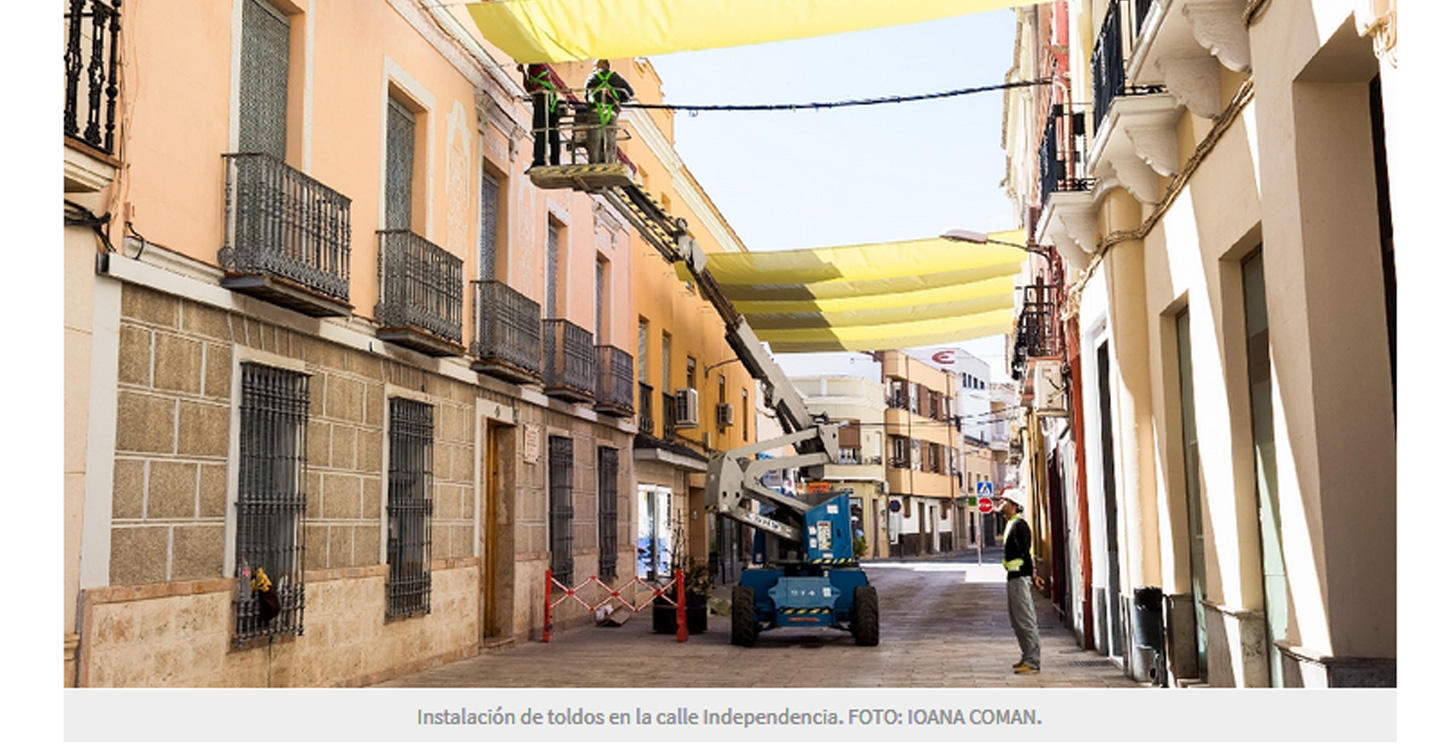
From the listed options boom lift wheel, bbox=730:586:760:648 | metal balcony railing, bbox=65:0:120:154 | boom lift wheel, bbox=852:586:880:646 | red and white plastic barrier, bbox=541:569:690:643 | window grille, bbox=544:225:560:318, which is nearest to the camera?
metal balcony railing, bbox=65:0:120:154

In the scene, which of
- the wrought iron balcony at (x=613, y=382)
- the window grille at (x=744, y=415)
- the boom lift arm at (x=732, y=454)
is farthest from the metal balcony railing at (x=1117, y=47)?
the window grille at (x=744, y=415)

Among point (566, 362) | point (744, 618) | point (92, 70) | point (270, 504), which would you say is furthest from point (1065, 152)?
point (92, 70)

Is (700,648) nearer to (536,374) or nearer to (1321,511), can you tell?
(536,374)

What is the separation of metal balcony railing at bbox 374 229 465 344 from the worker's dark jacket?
5824mm

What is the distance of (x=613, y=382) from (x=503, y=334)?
4.92m

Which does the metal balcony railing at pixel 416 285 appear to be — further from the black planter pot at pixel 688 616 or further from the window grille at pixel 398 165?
the black planter pot at pixel 688 616

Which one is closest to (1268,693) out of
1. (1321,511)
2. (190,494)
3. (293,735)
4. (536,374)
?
(1321,511)

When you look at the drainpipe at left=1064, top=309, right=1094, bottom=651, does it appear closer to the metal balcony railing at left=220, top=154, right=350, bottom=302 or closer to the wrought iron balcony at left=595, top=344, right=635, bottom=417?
the wrought iron balcony at left=595, top=344, right=635, bottom=417

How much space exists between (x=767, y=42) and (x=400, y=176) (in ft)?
15.5

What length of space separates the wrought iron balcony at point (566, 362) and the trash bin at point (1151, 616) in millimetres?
8479

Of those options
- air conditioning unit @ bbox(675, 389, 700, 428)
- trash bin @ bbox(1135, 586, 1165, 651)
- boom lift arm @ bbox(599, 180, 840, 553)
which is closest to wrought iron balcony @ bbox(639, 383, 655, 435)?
air conditioning unit @ bbox(675, 389, 700, 428)

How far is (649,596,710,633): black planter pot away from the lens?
16422 millimetres

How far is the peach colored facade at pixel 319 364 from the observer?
7.97 meters

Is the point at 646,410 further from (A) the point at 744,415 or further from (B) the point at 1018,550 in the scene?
(B) the point at 1018,550
